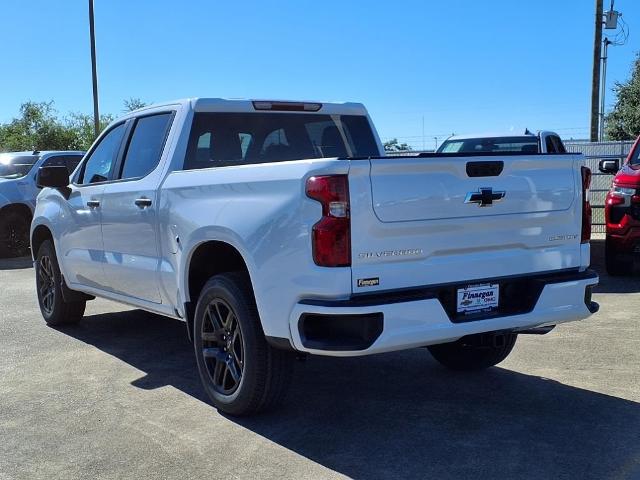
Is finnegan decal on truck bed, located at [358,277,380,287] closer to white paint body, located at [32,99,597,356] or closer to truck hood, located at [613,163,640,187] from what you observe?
white paint body, located at [32,99,597,356]

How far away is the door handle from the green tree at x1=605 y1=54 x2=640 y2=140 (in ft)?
97.5

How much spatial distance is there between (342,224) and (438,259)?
2.06 ft

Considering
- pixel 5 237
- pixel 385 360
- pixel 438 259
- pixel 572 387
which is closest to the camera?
pixel 438 259

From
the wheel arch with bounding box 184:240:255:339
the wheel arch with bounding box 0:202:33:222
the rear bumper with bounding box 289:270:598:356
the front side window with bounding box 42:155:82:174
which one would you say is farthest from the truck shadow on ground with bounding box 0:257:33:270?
the rear bumper with bounding box 289:270:598:356

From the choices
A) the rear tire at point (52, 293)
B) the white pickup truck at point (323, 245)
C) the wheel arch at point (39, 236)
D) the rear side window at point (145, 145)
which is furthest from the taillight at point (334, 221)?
the wheel arch at point (39, 236)

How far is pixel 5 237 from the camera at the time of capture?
44.5 ft

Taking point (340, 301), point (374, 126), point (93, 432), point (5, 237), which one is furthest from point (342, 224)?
point (5, 237)

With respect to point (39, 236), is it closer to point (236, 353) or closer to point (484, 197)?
point (236, 353)

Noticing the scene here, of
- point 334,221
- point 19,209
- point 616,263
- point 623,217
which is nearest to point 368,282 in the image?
point 334,221

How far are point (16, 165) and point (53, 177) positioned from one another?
8229mm

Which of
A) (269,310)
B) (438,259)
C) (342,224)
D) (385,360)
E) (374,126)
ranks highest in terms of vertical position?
(374,126)

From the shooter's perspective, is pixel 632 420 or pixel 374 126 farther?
pixel 374 126

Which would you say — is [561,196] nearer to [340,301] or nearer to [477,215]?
[477,215]

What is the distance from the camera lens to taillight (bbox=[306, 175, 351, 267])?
362 centimetres
